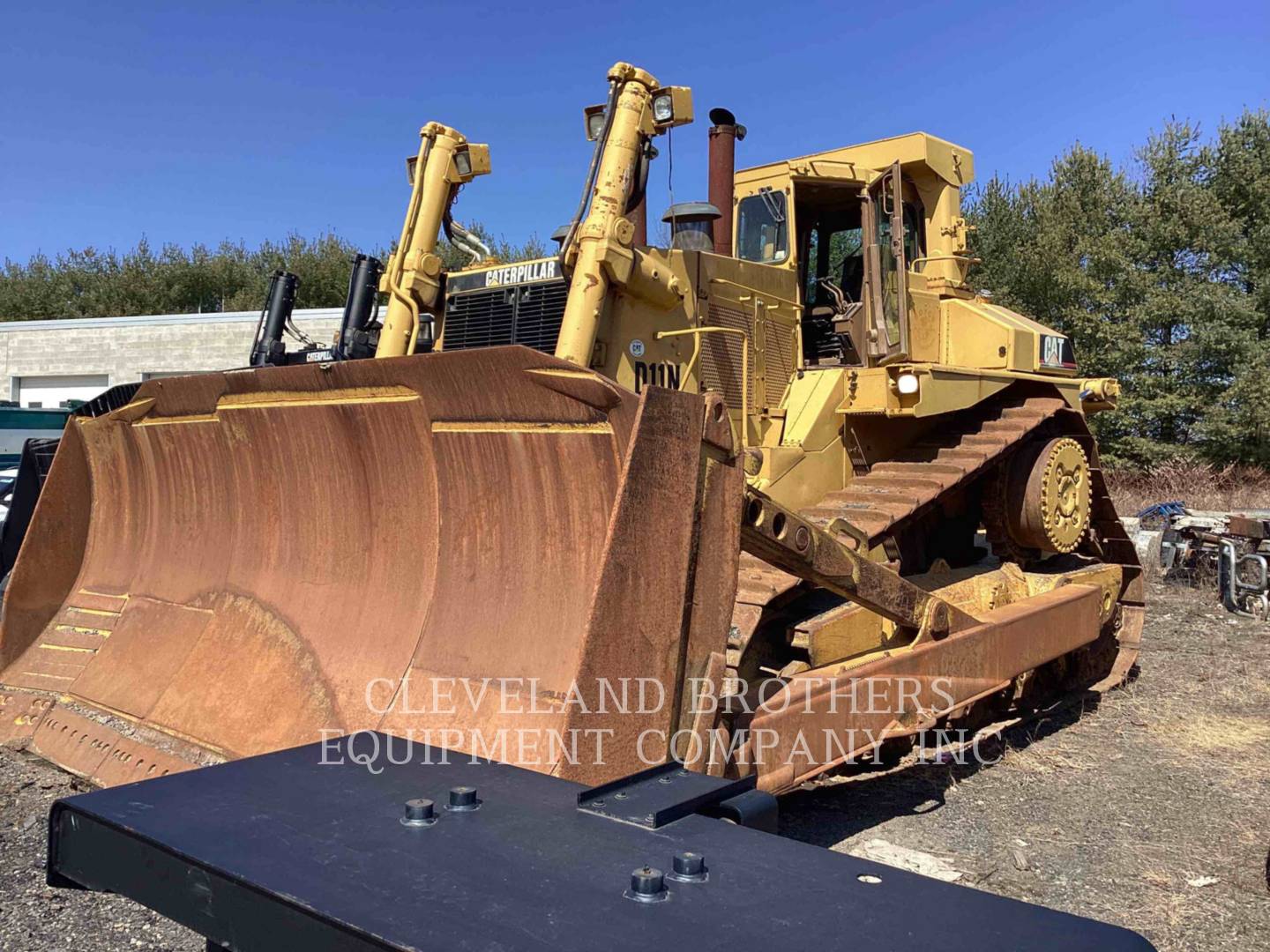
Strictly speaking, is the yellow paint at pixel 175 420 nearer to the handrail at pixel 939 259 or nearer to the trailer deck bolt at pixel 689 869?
the trailer deck bolt at pixel 689 869

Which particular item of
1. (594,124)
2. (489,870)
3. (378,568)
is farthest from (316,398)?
(489,870)

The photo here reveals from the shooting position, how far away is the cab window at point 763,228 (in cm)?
613

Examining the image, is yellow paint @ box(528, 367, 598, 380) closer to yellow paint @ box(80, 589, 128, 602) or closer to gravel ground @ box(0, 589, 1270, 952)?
gravel ground @ box(0, 589, 1270, 952)

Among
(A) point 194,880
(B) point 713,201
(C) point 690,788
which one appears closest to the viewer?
(A) point 194,880

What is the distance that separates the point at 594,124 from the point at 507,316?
113cm

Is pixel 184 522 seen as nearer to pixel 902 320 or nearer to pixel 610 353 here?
pixel 610 353

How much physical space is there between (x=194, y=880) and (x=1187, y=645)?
8865 millimetres

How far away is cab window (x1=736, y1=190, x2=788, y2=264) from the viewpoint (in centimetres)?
613

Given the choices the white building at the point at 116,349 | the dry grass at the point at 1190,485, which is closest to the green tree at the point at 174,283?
the white building at the point at 116,349

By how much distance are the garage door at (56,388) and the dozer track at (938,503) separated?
2609cm

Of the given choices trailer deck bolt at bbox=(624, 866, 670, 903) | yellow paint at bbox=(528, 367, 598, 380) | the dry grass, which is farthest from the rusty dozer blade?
the dry grass

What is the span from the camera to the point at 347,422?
4.11m

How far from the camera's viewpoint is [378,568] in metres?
4.14

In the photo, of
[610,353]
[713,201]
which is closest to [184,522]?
[610,353]
